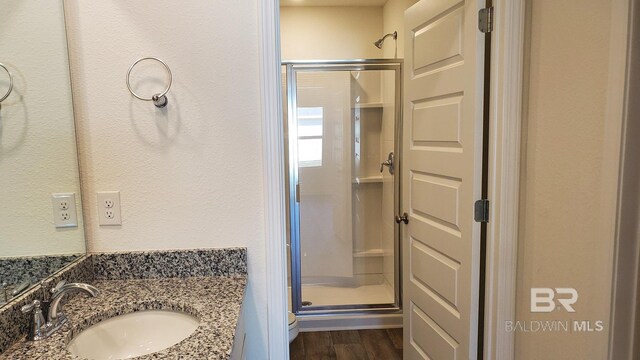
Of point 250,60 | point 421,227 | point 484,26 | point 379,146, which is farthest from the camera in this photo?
point 379,146

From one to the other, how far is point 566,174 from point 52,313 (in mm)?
1600

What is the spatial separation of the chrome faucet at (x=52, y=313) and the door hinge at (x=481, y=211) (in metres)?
1.38

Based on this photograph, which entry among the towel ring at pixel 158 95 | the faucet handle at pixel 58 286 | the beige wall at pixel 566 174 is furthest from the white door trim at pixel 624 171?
the faucet handle at pixel 58 286

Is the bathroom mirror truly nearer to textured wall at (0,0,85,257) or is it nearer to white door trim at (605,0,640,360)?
textured wall at (0,0,85,257)

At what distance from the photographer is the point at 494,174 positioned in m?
1.45

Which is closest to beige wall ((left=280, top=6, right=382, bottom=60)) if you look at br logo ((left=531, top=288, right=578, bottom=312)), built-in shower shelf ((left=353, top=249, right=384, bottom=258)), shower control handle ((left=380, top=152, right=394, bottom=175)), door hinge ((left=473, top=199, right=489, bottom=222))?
shower control handle ((left=380, top=152, right=394, bottom=175))

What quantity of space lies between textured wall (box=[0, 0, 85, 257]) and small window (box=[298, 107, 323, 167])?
6.59 ft

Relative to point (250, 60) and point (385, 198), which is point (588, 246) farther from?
point (385, 198)

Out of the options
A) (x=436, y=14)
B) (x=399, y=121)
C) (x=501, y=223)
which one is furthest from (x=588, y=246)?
(x=399, y=121)

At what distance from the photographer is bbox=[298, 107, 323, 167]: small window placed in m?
3.09

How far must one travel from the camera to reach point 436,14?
5.72ft

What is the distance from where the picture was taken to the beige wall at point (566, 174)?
109 centimetres

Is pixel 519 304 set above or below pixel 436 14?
below

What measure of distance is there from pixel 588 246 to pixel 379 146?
6.99ft
